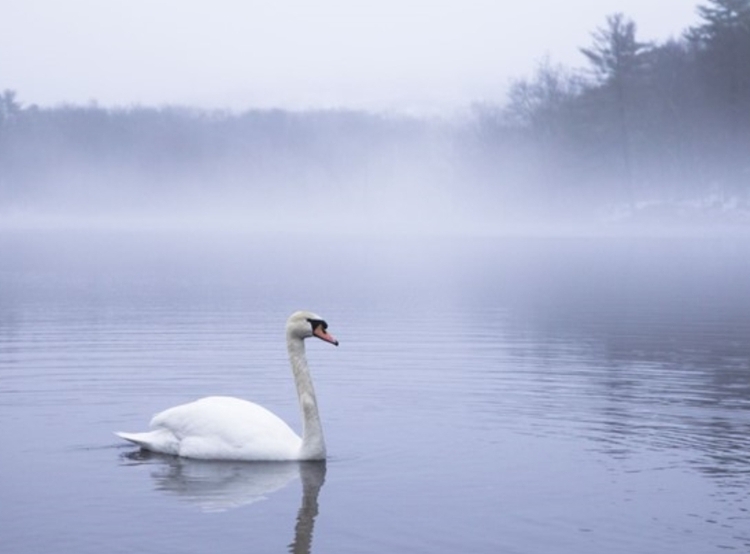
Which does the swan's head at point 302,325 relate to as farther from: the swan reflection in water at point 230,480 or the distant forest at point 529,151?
the distant forest at point 529,151

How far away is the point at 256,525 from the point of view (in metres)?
11.1

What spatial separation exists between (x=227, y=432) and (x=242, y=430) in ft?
0.49

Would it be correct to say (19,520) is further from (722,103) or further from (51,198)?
(51,198)

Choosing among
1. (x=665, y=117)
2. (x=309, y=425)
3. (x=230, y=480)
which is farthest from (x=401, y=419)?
(x=665, y=117)

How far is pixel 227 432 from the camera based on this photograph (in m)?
13.6

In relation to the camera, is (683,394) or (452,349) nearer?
(683,394)

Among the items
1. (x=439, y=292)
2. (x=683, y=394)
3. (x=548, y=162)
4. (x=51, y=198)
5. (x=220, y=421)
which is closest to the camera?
(x=220, y=421)

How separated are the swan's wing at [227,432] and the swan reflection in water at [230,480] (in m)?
0.09

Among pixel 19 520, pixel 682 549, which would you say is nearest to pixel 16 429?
pixel 19 520

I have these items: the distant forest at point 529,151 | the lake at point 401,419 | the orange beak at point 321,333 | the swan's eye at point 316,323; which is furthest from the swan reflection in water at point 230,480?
the distant forest at point 529,151

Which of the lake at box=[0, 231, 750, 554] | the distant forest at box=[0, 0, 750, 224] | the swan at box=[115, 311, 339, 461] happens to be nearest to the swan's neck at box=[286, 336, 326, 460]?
the swan at box=[115, 311, 339, 461]

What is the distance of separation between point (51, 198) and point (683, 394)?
146m

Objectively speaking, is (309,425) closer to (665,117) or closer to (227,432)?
(227,432)

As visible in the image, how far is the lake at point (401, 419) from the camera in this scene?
11.1 m
